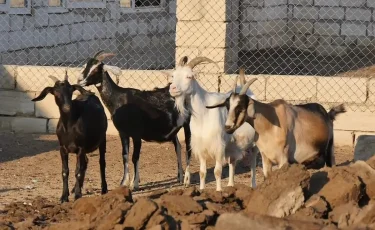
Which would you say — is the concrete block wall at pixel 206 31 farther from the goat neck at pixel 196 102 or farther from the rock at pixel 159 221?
the rock at pixel 159 221

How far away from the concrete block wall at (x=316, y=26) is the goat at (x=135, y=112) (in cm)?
775

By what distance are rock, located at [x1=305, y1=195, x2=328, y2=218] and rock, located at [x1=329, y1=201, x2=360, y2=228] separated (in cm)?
7

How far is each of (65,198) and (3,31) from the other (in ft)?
20.0

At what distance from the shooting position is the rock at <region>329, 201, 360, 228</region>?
26.7 ft

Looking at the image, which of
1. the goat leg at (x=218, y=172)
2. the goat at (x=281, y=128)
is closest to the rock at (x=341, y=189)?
the goat at (x=281, y=128)

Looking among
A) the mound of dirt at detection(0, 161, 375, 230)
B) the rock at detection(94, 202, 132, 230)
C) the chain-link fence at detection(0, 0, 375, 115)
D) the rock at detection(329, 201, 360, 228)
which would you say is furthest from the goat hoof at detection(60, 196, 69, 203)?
the chain-link fence at detection(0, 0, 375, 115)

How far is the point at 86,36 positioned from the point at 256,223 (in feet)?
36.2

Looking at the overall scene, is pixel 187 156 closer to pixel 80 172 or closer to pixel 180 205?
pixel 80 172

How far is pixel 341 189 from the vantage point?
8.80m

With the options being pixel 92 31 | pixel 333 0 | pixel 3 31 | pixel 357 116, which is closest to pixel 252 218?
pixel 357 116

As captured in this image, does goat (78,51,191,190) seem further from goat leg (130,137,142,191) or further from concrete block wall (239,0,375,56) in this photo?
concrete block wall (239,0,375,56)

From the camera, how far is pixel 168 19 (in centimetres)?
2070

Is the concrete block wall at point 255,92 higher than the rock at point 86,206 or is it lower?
higher

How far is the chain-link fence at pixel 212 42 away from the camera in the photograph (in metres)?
14.3
